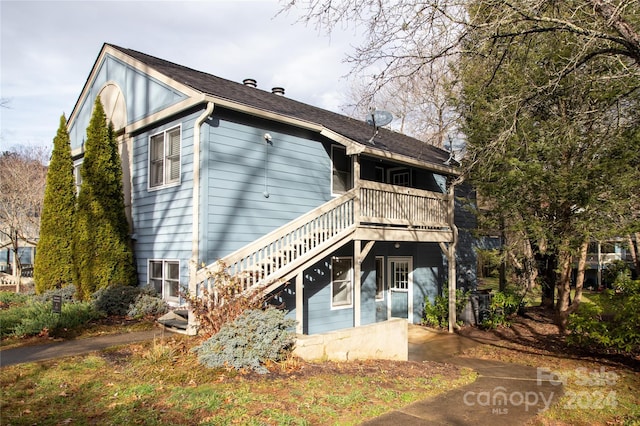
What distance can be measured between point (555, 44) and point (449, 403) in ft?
27.6

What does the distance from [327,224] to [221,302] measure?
359cm

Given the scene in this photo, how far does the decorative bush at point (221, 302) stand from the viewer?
24.9 feet

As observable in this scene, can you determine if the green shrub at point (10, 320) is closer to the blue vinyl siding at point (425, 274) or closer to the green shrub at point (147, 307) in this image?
the green shrub at point (147, 307)

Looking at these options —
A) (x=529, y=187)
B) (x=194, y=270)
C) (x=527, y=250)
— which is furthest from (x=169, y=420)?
(x=527, y=250)

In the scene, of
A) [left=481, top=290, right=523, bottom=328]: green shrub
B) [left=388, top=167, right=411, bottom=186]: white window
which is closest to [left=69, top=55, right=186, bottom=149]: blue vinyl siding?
[left=388, top=167, right=411, bottom=186]: white window

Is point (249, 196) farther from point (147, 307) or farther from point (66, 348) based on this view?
→ point (66, 348)

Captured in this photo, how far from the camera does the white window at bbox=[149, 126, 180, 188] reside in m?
10.9

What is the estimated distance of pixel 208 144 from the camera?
985cm

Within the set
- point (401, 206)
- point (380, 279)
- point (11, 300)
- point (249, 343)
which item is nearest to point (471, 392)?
point (249, 343)

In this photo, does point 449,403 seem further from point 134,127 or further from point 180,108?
point 134,127

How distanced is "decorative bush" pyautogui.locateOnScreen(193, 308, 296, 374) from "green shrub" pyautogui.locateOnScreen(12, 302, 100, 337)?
349 cm

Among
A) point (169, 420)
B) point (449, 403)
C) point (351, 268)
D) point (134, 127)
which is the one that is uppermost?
point (134, 127)

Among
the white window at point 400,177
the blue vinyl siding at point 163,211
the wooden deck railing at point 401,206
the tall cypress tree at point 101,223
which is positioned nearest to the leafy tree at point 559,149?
the wooden deck railing at point 401,206

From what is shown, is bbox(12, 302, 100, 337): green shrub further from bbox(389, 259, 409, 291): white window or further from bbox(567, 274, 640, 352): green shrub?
bbox(567, 274, 640, 352): green shrub
